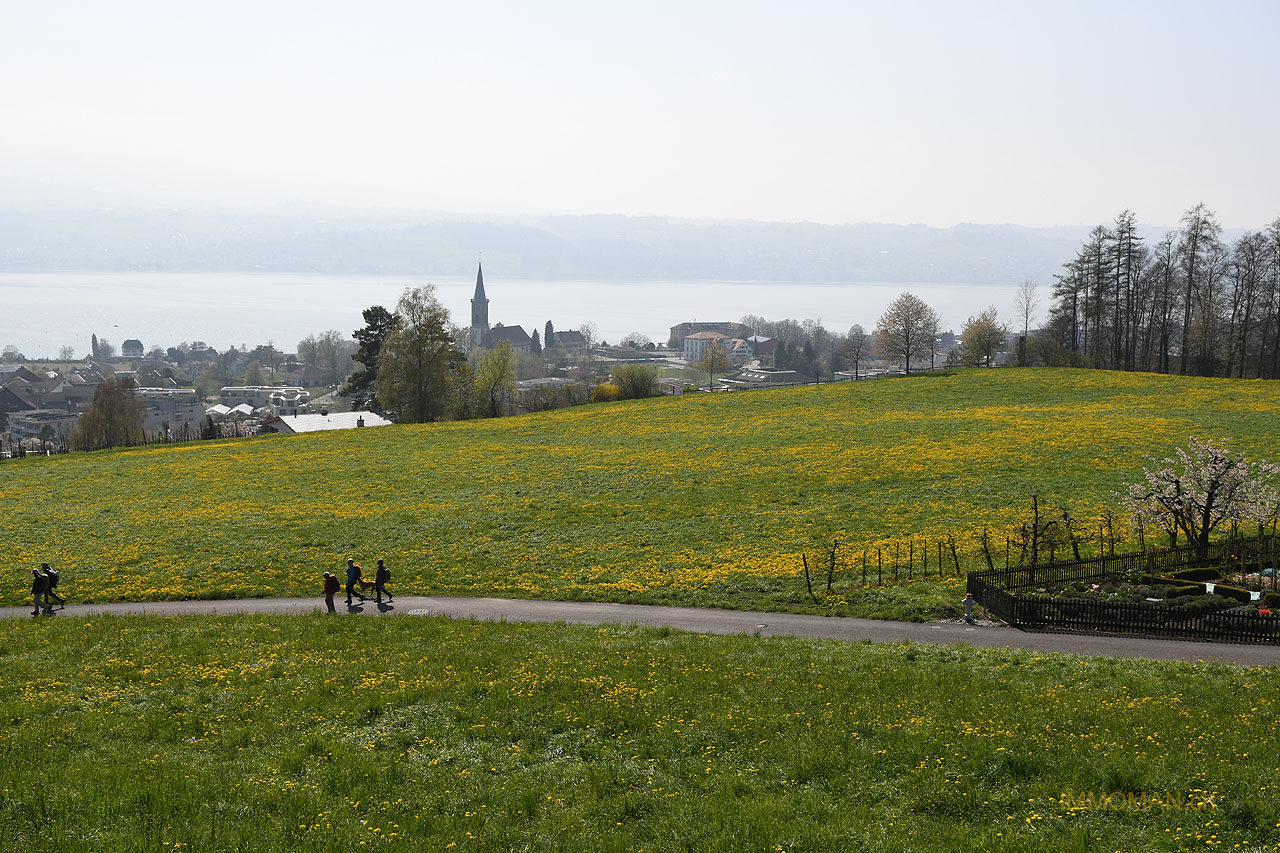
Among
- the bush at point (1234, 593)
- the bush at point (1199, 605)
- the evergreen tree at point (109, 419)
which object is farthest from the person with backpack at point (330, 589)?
the evergreen tree at point (109, 419)

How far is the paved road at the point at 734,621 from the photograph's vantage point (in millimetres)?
20469

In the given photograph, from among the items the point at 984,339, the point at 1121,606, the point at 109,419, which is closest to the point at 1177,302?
the point at 984,339

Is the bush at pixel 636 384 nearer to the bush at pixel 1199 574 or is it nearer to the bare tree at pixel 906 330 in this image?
the bare tree at pixel 906 330

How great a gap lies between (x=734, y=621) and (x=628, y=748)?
11257 millimetres

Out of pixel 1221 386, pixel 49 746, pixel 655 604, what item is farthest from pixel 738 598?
pixel 1221 386

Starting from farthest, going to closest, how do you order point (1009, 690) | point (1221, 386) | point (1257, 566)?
point (1221, 386)
point (1257, 566)
point (1009, 690)

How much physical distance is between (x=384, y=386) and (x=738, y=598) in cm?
6760

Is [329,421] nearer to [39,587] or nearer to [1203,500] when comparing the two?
[39,587]

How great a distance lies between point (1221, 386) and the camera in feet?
230

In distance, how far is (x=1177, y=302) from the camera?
95.7 metres

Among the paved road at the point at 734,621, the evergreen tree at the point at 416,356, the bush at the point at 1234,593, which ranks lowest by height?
the paved road at the point at 734,621

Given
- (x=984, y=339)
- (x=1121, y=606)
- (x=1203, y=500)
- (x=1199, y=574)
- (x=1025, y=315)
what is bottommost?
(x=1199, y=574)

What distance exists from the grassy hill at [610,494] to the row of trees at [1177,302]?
1930cm

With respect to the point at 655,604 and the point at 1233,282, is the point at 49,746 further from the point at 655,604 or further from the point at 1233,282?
the point at 1233,282
